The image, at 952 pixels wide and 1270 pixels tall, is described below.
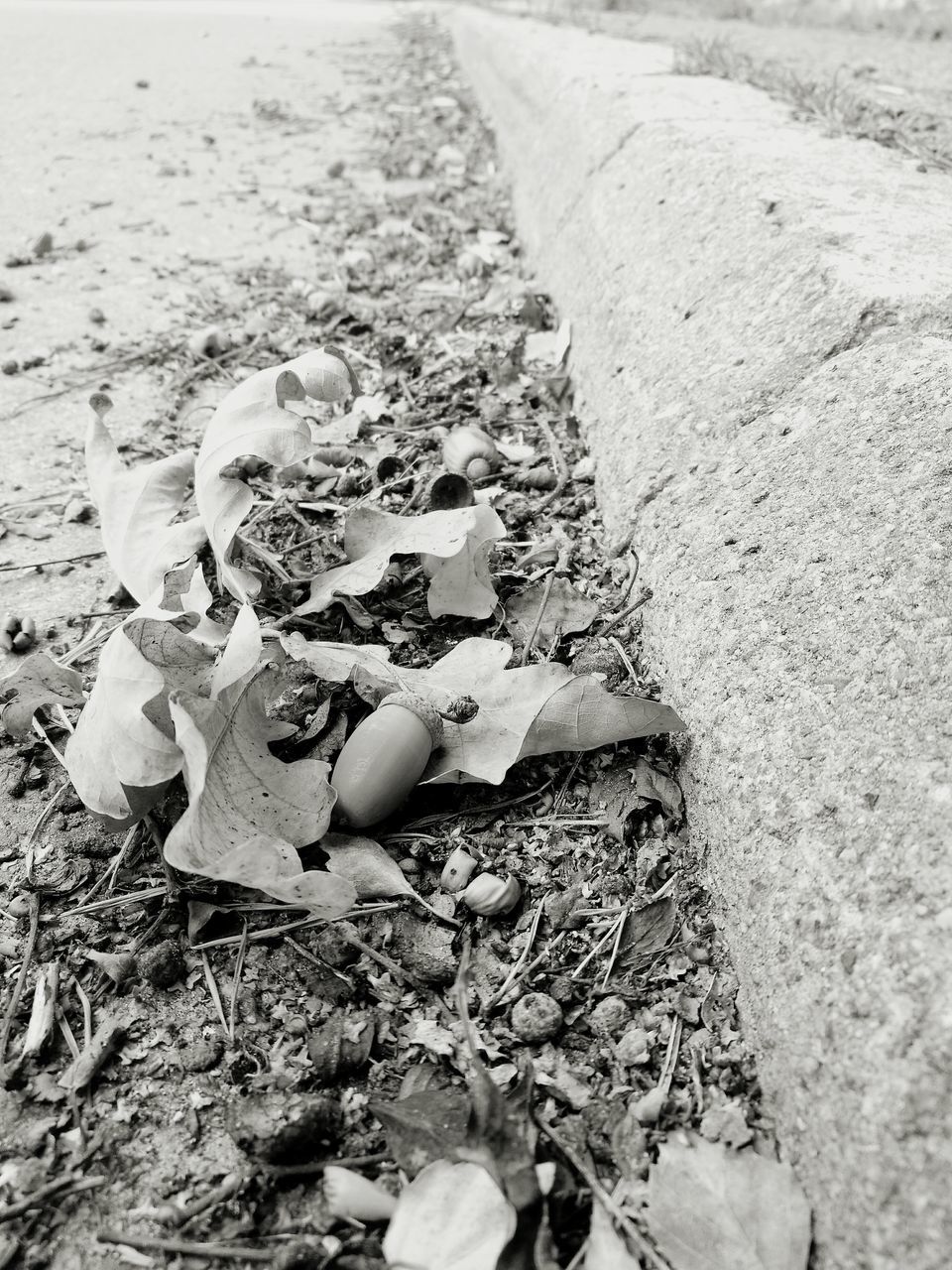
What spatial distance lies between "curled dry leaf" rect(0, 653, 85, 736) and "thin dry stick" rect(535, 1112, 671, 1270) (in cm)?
79

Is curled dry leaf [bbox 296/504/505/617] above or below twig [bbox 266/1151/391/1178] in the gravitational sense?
above

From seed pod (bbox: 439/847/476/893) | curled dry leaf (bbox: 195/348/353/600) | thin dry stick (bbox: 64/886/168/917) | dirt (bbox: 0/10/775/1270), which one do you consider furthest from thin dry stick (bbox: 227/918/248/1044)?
curled dry leaf (bbox: 195/348/353/600)

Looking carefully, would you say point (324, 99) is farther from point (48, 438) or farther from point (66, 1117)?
point (66, 1117)

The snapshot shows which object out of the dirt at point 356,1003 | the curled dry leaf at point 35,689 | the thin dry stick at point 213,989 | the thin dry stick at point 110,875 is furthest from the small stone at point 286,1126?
the curled dry leaf at point 35,689

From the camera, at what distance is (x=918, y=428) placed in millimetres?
1125

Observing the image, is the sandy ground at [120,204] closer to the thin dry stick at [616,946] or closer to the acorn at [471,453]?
the acorn at [471,453]

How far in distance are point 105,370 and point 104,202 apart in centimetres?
152

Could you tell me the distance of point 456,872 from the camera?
43.8 inches

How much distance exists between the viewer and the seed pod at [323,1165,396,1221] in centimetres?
81

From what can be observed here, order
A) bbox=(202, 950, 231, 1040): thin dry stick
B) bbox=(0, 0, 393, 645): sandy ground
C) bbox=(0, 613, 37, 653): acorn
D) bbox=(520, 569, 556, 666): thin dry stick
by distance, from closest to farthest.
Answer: bbox=(202, 950, 231, 1040): thin dry stick
bbox=(520, 569, 556, 666): thin dry stick
bbox=(0, 613, 37, 653): acorn
bbox=(0, 0, 393, 645): sandy ground

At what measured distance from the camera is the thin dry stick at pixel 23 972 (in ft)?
3.19

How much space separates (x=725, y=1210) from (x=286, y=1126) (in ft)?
1.27

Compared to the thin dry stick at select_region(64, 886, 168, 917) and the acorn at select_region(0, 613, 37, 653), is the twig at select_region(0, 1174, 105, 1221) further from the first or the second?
the acorn at select_region(0, 613, 37, 653)

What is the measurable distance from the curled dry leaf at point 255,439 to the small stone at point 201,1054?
0.60 m
